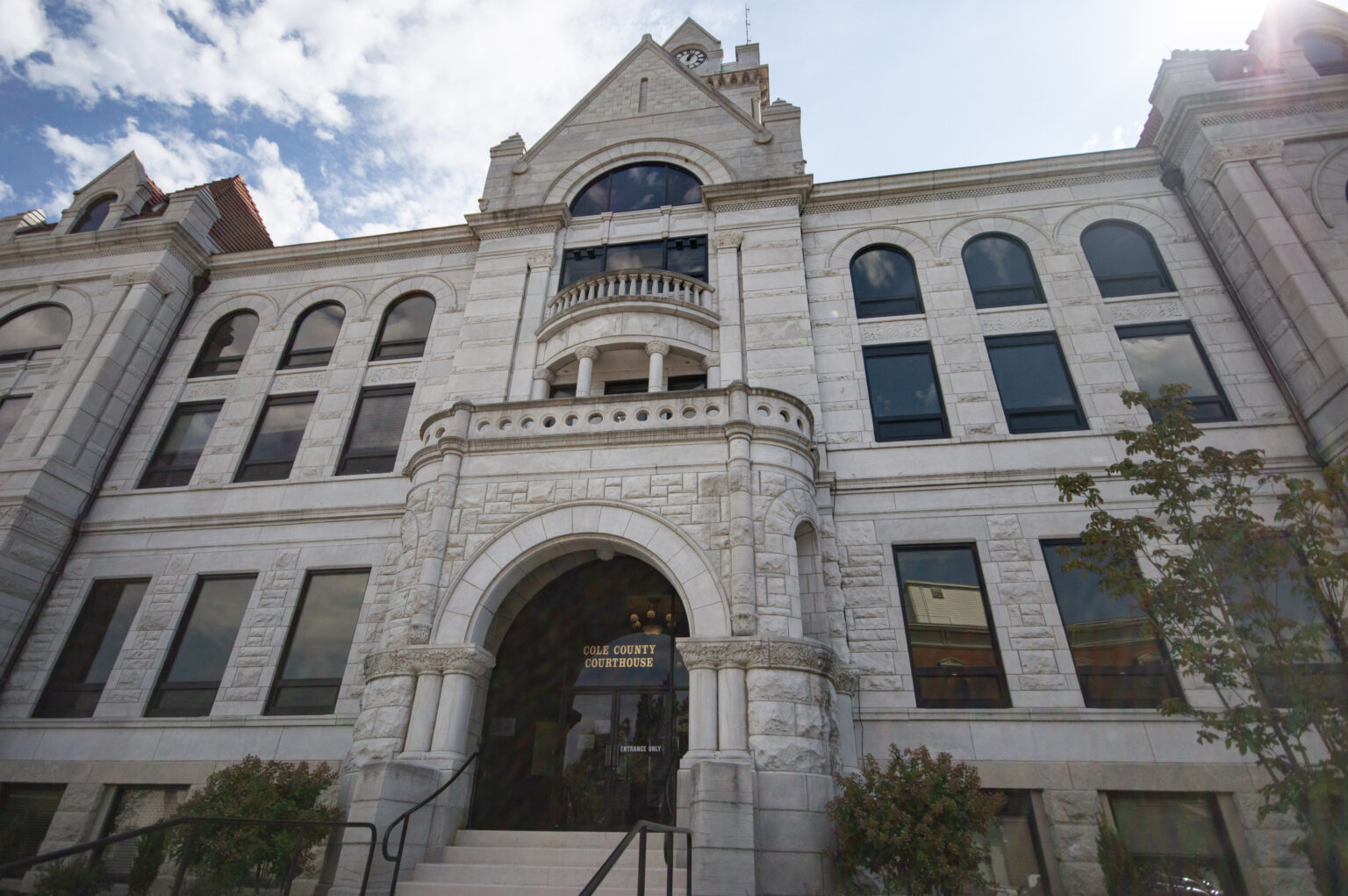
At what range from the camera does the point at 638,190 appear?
1736 centimetres

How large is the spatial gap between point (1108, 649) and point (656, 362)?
8.75 meters

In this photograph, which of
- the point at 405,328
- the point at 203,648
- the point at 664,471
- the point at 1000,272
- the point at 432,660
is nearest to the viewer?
the point at 432,660

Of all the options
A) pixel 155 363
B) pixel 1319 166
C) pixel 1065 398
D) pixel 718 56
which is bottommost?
pixel 1065 398

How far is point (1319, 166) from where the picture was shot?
13.7 m

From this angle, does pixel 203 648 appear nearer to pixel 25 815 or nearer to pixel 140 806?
pixel 140 806

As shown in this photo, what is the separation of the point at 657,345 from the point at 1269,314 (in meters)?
11.1

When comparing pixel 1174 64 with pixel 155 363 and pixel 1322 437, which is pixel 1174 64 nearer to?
pixel 1322 437

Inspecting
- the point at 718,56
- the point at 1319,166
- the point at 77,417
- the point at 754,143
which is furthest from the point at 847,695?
the point at 718,56

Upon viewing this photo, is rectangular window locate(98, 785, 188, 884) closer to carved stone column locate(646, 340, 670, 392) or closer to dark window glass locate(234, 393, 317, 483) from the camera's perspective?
dark window glass locate(234, 393, 317, 483)

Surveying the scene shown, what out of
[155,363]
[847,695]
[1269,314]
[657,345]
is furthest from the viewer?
[155,363]

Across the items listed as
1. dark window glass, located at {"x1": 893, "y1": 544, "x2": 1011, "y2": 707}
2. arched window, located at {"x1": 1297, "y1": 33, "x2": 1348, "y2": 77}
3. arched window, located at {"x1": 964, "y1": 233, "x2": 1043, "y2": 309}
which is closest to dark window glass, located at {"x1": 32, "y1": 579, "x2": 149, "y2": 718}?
dark window glass, located at {"x1": 893, "y1": 544, "x2": 1011, "y2": 707}

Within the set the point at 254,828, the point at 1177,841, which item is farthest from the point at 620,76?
the point at 1177,841

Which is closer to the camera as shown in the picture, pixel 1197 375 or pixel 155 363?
pixel 1197 375

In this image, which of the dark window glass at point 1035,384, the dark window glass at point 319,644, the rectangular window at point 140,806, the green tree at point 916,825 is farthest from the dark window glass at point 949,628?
the rectangular window at point 140,806
